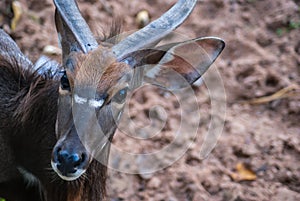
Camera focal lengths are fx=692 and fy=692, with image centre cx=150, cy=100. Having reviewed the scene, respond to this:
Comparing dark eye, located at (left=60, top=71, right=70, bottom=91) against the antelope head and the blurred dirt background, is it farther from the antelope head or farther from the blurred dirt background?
the blurred dirt background

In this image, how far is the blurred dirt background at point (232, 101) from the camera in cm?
569

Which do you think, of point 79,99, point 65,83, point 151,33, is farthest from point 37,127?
point 151,33

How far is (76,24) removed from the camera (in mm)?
4297

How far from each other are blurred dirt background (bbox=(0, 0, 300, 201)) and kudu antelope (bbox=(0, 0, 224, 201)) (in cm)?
92

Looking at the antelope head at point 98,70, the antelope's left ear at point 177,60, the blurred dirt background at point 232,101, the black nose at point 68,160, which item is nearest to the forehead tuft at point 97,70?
the antelope head at point 98,70

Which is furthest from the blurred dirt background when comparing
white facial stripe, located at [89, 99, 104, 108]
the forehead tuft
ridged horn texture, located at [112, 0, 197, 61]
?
white facial stripe, located at [89, 99, 104, 108]

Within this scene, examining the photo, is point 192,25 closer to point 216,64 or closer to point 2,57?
point 216,64

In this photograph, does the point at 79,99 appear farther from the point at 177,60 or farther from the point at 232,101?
the point at 232,101

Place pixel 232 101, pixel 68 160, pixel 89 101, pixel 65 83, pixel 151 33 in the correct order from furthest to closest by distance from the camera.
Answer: pixel 232 101
pixel 151 33
pixel 65 83
pixel 89 101
pixel 68 160

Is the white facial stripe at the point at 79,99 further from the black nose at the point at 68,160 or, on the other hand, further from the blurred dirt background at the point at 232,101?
the blurred dirt background at the point at 232,101

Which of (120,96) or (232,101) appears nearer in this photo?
(120,96)

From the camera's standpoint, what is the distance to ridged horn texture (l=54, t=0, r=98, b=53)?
167 inches

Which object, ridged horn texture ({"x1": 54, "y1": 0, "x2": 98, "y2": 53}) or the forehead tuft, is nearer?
the forehead tuft

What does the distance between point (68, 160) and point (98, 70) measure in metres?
0.58
